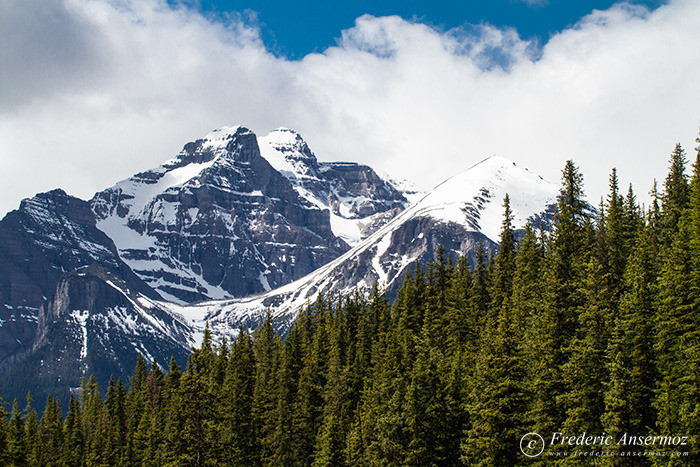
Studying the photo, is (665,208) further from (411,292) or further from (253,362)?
(253,362)

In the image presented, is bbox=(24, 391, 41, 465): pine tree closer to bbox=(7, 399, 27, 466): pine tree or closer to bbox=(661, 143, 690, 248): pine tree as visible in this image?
bbox=(7, 399, 27, 466): pine tree

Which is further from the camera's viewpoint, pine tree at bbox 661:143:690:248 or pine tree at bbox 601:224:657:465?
pine tree at bbox 661:143:690:248

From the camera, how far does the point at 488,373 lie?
47.8 m

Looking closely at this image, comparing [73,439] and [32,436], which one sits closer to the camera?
[32,436]

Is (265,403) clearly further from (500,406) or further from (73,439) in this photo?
(500,406)

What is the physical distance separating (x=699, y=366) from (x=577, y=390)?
298 inches

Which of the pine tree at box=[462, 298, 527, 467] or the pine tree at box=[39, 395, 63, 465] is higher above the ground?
the pine tree at box=[462, 298, 527, 467]

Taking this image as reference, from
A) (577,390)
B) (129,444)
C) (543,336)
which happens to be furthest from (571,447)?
(129,444)

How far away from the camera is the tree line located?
147ft

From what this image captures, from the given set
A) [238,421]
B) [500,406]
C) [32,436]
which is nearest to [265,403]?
[238,421]

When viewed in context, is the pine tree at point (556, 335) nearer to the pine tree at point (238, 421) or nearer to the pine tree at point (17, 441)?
the pine tree at point (238, 421)

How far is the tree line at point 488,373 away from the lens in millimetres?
44938

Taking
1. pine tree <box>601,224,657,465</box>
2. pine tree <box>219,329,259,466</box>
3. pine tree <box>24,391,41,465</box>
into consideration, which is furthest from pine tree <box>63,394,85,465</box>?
pine tree <box>601,224,657,465</box>

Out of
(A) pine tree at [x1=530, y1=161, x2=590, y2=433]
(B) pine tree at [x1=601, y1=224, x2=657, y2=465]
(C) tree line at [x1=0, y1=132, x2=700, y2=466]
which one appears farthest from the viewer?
(A) pine tree at [x1=530, y1=161, x2=590, y2=433]
